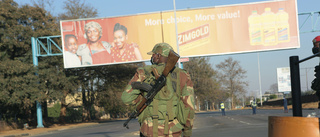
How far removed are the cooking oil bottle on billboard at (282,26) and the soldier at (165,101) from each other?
91.6 feet

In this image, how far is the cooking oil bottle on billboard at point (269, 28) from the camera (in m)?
30.9

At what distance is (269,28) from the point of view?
1221 inches

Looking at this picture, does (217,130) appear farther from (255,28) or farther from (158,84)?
(255,28)

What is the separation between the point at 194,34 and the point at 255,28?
463 centimetres

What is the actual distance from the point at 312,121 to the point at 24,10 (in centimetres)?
3300

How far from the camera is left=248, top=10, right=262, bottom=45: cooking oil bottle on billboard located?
3095 cm

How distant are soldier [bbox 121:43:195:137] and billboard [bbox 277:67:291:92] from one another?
178 feet

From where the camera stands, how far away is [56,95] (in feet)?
107

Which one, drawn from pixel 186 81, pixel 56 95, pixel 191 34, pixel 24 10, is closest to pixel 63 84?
pixel 56 95

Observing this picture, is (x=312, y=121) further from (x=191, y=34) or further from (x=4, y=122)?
(x=4, y=122)

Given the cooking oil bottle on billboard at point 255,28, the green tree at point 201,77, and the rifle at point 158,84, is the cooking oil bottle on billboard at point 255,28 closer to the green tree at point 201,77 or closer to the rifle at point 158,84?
the rifle at point 158,84

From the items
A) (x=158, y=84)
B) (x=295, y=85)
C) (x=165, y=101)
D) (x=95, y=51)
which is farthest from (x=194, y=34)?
(x=295, y=85)

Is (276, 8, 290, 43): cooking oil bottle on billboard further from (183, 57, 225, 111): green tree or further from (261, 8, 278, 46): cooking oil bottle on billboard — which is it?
(183, 57, 225, 111): green tree

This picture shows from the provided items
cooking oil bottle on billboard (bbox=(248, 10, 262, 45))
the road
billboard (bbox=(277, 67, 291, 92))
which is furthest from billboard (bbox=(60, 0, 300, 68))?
billboard (bbox=(277, 67, 291, 92))
